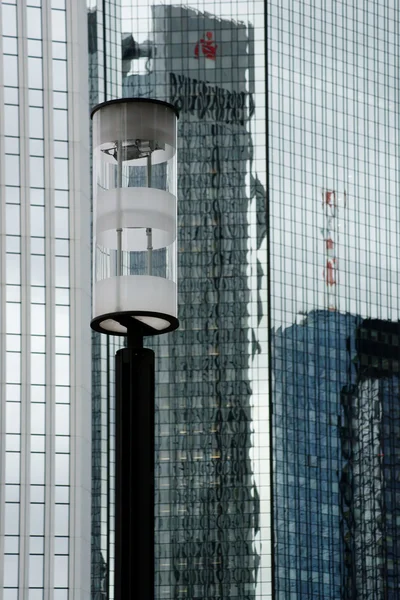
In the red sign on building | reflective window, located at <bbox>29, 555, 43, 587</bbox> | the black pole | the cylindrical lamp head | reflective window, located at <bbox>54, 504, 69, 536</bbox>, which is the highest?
the red sign on building

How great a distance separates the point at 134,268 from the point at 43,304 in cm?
4161

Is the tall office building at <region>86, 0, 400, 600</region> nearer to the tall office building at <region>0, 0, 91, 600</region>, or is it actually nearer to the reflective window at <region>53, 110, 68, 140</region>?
the tall office building at <region>0, 0, 91, 600</region>

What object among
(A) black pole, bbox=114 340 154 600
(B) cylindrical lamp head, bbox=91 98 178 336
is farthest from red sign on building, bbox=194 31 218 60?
(A) black pole, bbox=114 340 154 600

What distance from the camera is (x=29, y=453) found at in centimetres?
4681

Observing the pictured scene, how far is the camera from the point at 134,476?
20.1 ft

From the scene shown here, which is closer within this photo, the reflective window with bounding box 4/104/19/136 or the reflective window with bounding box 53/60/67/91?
the reflective window with bounding box 4/104/19/136

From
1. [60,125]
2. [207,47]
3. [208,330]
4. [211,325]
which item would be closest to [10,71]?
[60,125]

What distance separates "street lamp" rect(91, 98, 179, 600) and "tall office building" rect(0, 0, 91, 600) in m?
39.4

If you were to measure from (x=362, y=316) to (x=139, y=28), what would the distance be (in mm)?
34747

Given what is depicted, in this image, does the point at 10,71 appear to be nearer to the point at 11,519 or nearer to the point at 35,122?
the point at 35,122

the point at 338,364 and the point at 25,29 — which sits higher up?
the point at 25,29

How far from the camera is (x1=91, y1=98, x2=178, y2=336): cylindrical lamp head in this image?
250 inches

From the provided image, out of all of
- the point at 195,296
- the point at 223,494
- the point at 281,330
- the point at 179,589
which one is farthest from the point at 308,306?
the point at 179,589

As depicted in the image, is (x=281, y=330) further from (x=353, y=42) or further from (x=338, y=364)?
(x=353, y=42)
